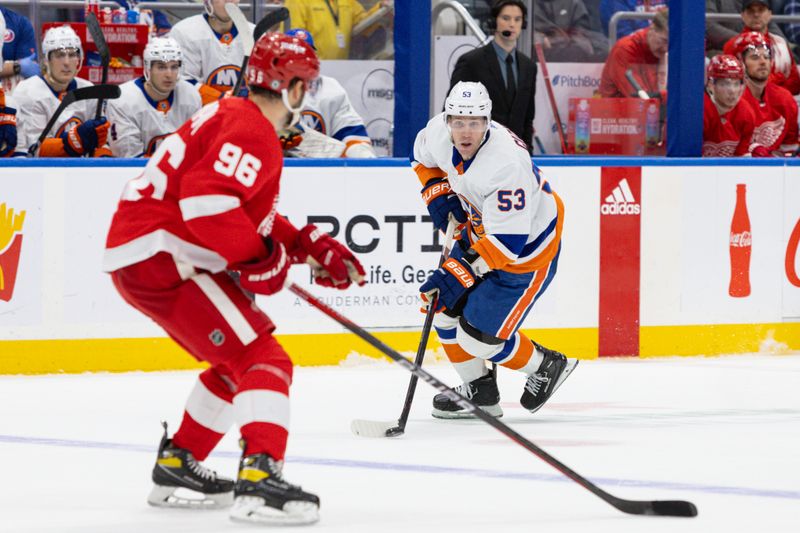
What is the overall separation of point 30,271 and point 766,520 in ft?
11.5

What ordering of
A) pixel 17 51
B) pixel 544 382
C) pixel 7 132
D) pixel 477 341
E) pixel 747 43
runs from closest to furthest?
pixel 477 341 < pixel 544 382 < pixel 7 132 < pixel 17 51 < pixel 747 43

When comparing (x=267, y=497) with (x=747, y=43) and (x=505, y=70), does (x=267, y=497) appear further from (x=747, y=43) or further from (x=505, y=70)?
(x=747, y=43)

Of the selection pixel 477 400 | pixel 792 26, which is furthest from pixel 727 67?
pixel 477 400

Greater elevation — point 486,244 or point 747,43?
point 747,43

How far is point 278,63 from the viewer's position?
3363 mm

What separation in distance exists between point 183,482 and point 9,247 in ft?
8.56

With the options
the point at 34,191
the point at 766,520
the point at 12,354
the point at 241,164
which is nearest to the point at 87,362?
the point at 12,354

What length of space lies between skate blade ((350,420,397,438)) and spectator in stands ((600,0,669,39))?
316 centimetres

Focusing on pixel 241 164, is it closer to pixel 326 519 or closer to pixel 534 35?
pixel 326 519

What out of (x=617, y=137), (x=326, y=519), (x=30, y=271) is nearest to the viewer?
(x=326, y=519)

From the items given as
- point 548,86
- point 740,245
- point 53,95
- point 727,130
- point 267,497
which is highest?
point 548,86

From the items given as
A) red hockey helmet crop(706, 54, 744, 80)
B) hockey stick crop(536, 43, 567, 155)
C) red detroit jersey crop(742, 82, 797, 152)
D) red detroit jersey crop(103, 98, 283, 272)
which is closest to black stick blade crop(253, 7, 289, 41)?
hockey stick crop(536, 43, 567, 155)

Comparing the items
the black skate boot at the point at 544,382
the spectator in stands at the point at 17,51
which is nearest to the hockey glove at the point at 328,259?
the black skate boot at the point at 544,382

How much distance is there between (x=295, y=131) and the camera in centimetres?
629
